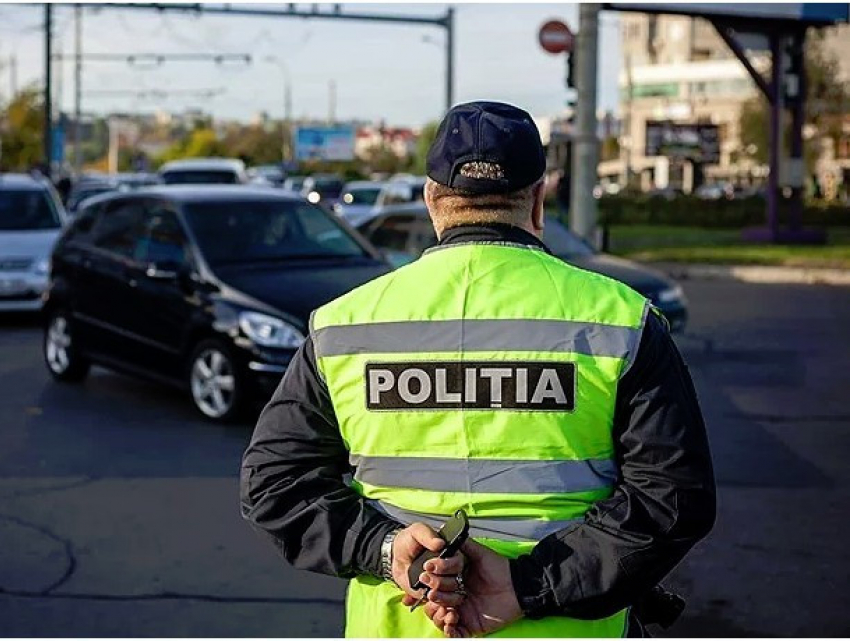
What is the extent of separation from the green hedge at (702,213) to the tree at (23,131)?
27.8 m

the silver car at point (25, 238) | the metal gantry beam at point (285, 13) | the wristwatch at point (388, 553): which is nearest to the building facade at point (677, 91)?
the metal gantry beam at point (285, 13)

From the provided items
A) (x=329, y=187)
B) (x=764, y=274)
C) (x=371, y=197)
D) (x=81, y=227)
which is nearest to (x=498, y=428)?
(x=81, y=227)

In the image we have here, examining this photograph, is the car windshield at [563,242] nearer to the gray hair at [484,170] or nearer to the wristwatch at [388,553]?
the gray hair at [484,170]

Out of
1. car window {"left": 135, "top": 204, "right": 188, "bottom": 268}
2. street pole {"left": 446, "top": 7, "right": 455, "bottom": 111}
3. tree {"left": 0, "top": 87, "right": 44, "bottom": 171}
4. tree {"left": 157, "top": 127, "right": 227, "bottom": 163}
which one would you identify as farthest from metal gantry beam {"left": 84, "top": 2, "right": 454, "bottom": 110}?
tree {"left": 157, "top": 127, "right": 227, "bottom": 163}

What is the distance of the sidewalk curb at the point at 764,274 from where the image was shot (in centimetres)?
2217

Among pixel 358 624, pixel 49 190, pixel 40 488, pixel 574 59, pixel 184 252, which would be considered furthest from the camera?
pixel 574 59

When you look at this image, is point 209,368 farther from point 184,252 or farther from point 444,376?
point 444,376

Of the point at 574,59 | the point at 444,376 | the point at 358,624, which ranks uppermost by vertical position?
the point at 574,59

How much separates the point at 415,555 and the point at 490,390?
301 mm

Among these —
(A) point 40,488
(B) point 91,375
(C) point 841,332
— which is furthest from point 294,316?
(C) point 841,332

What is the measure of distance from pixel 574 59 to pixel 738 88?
96.9m

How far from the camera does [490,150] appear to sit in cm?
249

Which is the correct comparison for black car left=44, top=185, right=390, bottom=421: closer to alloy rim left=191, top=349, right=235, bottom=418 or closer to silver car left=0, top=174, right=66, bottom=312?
alloy rim left=191, top=349, right=235, bottom=418

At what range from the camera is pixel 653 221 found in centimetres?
4322
